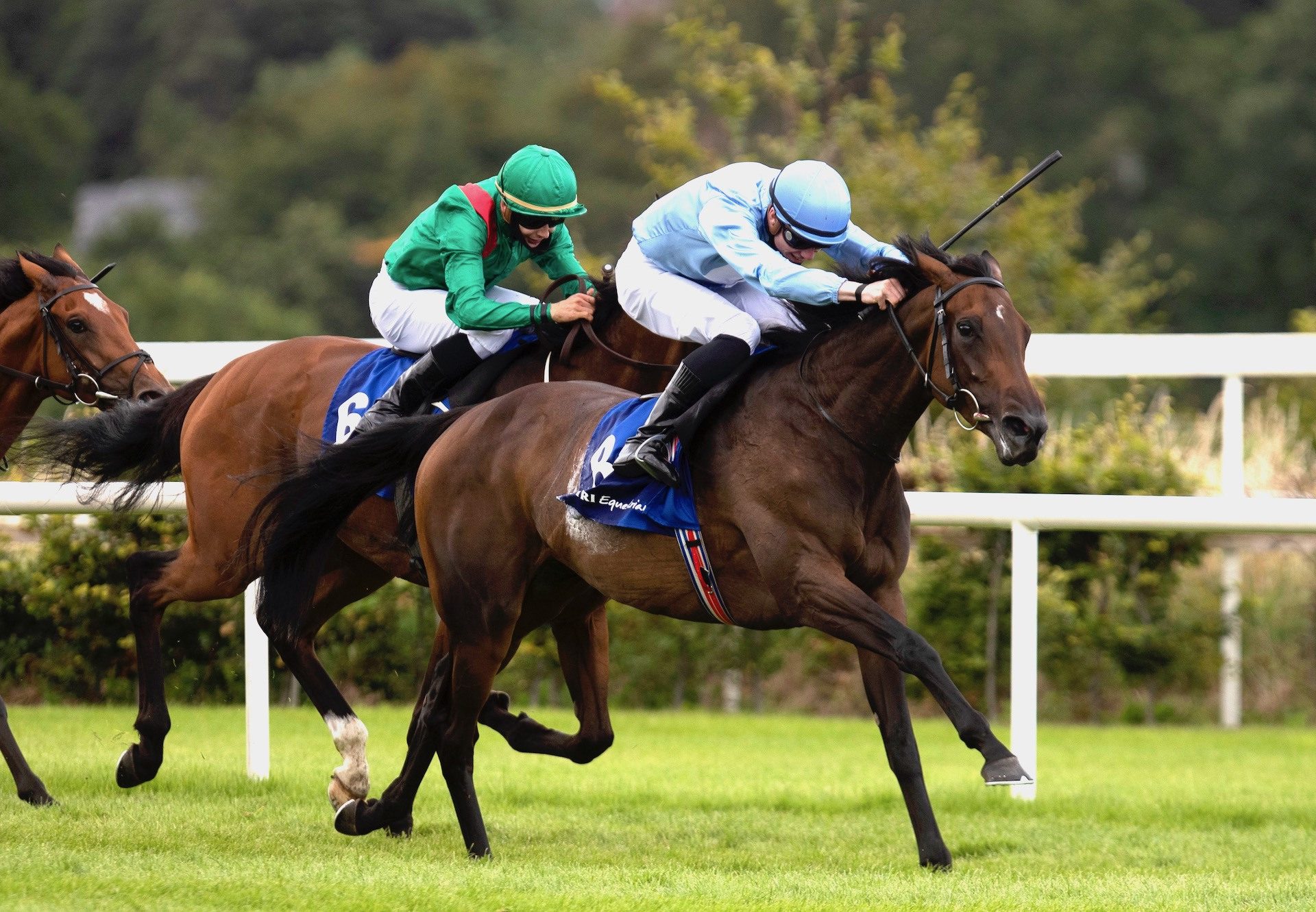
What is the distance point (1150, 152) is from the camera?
35594 mm

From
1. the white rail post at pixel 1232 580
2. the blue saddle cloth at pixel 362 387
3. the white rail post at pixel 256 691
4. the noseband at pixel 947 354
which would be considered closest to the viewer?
the noseband at pixel 947 354

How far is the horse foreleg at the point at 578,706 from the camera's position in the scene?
522 centimetres

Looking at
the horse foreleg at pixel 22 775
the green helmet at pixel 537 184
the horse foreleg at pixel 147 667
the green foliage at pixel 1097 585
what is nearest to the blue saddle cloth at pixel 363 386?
the green helmet at pixel 537 184

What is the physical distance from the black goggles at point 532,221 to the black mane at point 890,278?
923 millimetres

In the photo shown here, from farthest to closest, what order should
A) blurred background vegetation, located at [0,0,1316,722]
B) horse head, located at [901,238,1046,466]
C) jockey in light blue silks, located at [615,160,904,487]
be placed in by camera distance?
1. blurred background vegetation, located at [0,0,1316,722]
2. jockey in light blue silks, located at [615,160,904,487]
3. horse head, located at [901,238,1046,466]

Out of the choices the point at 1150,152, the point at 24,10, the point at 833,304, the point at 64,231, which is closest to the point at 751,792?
the point at 833,304

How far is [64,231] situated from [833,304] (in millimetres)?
35952

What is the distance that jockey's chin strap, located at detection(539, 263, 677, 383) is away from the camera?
5.37 m

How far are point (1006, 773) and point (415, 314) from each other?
8.24 ft

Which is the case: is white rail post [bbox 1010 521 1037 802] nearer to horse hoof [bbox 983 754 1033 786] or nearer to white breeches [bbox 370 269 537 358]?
horse hoof [bbox 983 754 1033 786]

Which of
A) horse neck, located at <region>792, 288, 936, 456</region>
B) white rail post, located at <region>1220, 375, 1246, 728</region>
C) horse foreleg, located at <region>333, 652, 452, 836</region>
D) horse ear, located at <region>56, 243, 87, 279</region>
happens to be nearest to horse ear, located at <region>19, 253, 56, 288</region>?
horse ear, located at <region>56, 243, 87, 279</region>

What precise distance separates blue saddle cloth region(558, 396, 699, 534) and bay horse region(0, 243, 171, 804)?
2.11 meters

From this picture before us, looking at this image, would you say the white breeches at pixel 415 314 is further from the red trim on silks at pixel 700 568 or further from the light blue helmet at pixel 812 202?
the red trim on silks at pixel 700 568

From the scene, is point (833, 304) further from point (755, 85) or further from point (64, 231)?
point (64, 231)
